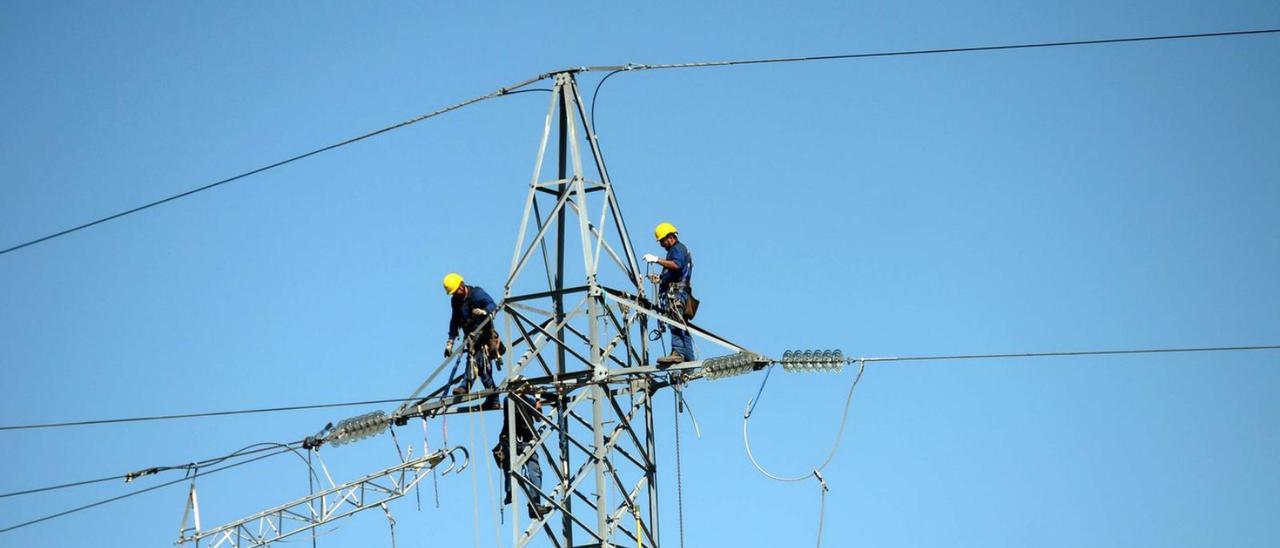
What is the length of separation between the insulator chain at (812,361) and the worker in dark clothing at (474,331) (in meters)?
3.64

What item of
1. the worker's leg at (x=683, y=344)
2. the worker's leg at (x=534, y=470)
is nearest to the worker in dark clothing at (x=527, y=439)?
the worker's leg at (x=534, y=470)

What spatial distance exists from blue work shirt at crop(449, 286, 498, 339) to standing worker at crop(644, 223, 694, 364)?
7.28 feet

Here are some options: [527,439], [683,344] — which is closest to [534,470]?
[527,439]

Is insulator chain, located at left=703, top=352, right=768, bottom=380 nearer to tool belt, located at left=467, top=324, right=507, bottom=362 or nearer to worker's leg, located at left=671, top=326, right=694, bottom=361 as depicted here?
worker's leg, located at left=671, top=326, right=694, bottom=361

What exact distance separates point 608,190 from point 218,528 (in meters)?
9.73

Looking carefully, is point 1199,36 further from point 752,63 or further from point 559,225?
point 559,225

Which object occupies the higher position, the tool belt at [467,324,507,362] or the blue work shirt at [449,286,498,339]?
the blue work shirt at [449,286,498,339]

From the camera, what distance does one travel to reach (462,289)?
29.3 meters

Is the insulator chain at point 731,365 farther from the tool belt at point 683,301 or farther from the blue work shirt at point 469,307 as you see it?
the blue work shirt at point 469,307

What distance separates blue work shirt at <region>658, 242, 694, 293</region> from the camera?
2844 cm

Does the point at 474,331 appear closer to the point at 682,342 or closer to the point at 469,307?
the point at 469,307

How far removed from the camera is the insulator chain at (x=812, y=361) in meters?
26.5

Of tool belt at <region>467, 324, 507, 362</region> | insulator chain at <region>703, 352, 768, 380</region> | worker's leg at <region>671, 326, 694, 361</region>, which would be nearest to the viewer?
insulator chain at <region>703, 352, 768, 380</region>

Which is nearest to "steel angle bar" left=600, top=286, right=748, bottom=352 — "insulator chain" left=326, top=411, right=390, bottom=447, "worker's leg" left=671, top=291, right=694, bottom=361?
"worker's leg" left=671, top=291, right=694, bottom=361
